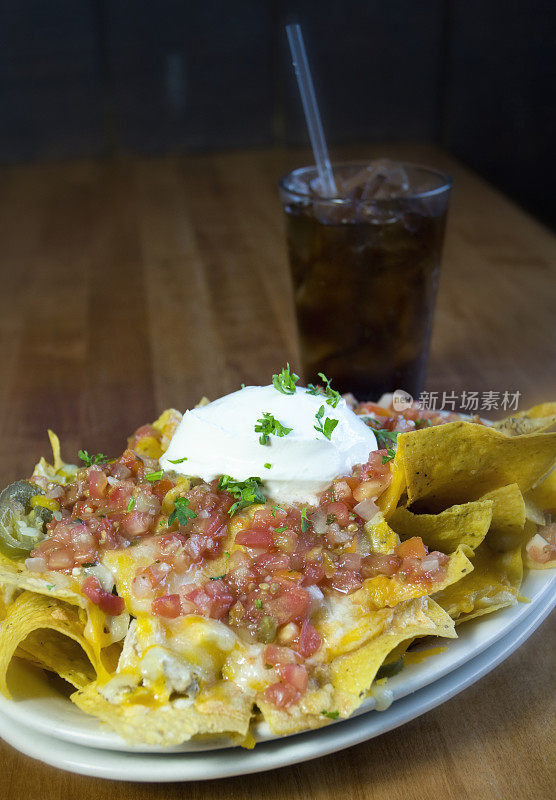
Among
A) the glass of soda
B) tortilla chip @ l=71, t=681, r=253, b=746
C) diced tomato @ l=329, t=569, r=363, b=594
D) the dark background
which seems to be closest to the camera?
tortilla chip @ l=71, t=681, r=253, b=746

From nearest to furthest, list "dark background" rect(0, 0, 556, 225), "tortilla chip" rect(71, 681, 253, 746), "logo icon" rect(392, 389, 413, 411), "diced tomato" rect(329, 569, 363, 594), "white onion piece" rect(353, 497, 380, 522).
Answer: "tortilla chip" rect(71, 681, 253, 746), "diced tomato" rect(329, 569, 363, 594), "white onion piece" rect(353, 497, 380, 522), "logo icon" rect(392, 389, 413, 411), "dark background" rect(0, 0, 556, 225)

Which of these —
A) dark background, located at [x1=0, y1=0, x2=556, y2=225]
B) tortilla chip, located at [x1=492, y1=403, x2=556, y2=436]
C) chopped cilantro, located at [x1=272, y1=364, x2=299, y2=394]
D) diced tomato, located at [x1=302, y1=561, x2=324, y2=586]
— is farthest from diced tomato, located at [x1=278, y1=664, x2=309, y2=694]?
dark background, located at [x1=0, y1=0, x2=556, y2=225]

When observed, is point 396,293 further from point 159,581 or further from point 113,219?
point 113,219

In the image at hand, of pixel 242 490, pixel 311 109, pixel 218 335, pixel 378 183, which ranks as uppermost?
pixel 311 109

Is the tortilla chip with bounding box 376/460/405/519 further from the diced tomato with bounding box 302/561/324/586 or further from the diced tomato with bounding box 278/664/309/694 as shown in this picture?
the diced tomato with bounding box 278/664/309/694

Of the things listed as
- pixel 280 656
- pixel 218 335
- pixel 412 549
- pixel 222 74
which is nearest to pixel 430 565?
pixel 412 549

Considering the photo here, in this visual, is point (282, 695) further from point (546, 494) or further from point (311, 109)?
point (311, 109)
